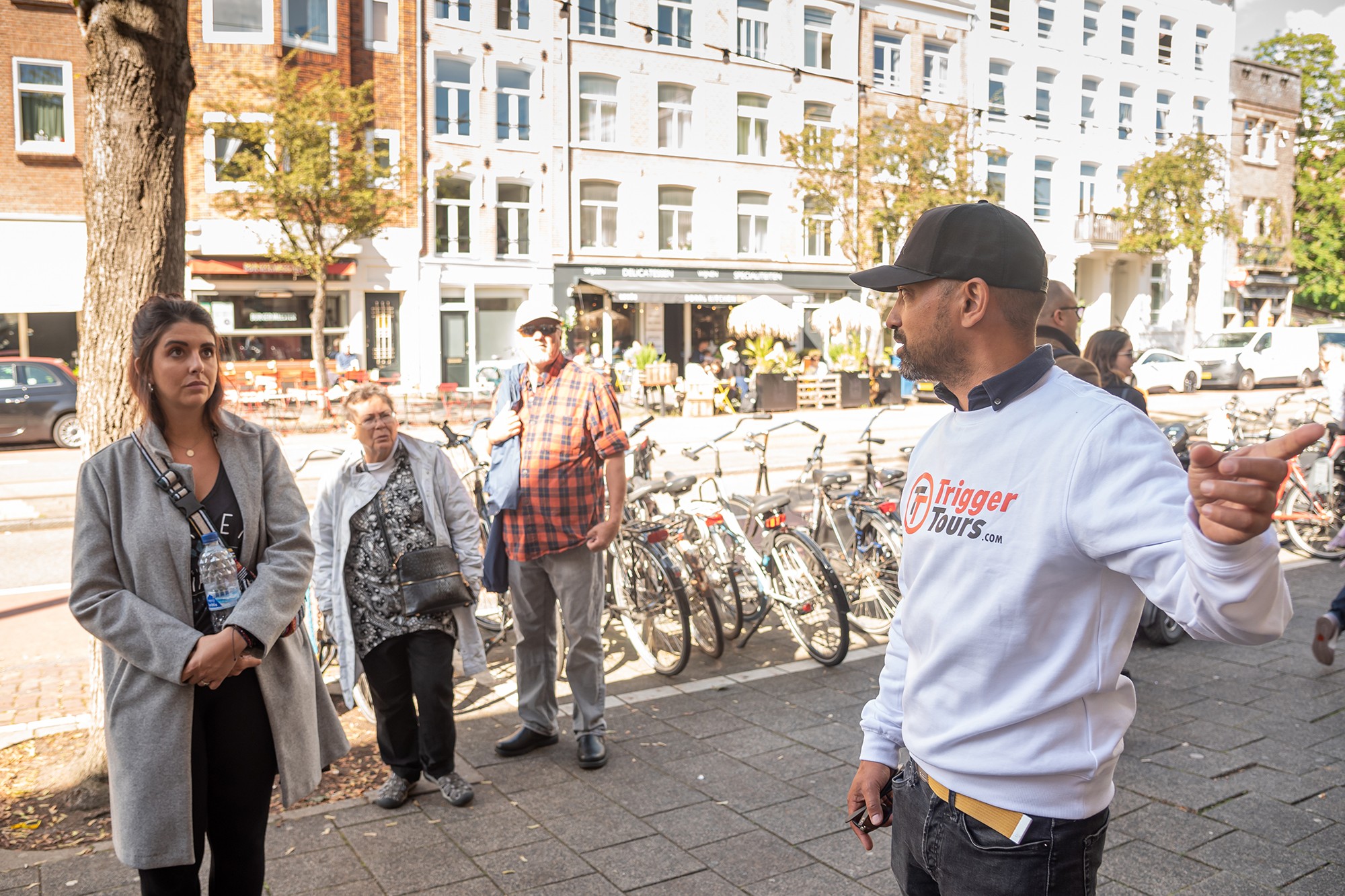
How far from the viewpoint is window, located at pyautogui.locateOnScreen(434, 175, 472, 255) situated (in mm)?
30188

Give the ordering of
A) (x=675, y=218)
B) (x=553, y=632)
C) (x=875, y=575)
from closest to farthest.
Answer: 1. (x=553, y=632)
2. (x=875, y=575)
3. (x=675, y=218)

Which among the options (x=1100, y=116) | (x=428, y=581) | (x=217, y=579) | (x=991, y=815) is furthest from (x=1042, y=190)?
(x=991, y=815)

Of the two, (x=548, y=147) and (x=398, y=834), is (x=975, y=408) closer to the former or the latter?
(x=398, y=834)

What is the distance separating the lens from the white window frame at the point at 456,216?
30078 mm

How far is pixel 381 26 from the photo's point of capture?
1144 inches

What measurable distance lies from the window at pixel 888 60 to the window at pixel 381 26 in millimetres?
15517

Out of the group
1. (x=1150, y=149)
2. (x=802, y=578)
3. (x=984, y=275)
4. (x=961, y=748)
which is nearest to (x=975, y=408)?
(x=984, y=275)

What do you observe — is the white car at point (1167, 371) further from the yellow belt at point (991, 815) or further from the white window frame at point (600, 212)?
the yellow belt at point (991, 815)

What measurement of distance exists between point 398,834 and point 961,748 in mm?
2803

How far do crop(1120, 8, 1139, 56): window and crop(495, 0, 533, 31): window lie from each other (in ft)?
73.2

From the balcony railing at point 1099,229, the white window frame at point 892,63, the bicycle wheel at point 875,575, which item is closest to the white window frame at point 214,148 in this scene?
the white window frame at point 892,63

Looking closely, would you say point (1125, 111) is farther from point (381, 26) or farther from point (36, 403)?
point (36, 403)

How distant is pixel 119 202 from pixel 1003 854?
13.4 feet

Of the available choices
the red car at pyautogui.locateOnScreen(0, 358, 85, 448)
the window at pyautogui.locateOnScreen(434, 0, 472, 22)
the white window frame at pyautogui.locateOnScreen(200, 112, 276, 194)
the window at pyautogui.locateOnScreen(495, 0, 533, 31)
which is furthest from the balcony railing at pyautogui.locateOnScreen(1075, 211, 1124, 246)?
the red car at pyautogui.locateOnScreen(0, 358, 85, 448)
